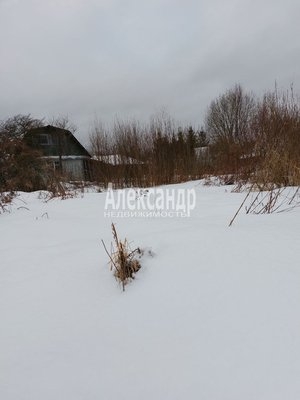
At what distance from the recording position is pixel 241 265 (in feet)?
4.37

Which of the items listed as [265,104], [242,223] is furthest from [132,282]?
[265,104]

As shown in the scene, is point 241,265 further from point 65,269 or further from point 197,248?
point 65,269

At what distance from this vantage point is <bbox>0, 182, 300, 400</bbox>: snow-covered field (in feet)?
2.65

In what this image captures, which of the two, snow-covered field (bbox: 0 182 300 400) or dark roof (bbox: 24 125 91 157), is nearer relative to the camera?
snow-covered field (bbox: 0 182 300 400)

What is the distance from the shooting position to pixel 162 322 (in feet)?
3.46

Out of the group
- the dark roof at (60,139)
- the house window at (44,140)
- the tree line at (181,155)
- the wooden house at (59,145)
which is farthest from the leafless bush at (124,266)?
the house window at (44,140)

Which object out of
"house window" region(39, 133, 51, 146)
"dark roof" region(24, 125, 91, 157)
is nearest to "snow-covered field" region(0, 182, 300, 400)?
"dark roof" region(24, 125, 91, 157)

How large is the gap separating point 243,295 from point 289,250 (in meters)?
0.48

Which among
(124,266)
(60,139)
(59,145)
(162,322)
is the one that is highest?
(60,139)

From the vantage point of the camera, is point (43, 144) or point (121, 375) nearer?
point (121, 375)

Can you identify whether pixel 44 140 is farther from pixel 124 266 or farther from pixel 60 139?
pixel 124 266

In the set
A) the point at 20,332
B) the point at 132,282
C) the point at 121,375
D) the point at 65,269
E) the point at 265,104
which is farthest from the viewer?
the point at 265,104

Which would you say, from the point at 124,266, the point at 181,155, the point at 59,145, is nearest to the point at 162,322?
the point at 124,266

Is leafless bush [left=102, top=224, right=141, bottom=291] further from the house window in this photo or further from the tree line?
the house window
